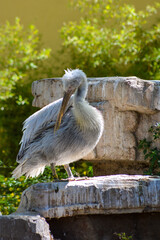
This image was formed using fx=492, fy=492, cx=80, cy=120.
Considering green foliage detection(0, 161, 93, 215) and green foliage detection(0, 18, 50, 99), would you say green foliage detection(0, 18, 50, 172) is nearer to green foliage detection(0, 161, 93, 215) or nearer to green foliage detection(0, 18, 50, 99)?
green foliage detection(0, 18, 50, 99)

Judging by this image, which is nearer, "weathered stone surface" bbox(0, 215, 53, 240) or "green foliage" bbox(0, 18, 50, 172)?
"weathered stone surface" bbox(0, 215, 53, 240)

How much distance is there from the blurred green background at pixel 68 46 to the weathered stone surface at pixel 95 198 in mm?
3394

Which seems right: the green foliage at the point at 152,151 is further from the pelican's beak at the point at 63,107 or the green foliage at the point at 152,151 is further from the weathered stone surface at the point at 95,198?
the pelican's beak at the point at 63,107

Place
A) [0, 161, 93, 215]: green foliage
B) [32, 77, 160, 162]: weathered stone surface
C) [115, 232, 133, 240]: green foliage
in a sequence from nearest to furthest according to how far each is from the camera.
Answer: [115, 232, 133, 240]: green foliage, [32, 77, 160, 162]: weathered stone surface, [0, 161, 93, 215]: green foliage

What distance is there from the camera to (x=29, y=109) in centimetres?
858

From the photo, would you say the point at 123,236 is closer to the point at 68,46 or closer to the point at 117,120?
the point at 117,120

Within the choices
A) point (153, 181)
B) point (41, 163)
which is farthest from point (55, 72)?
point (153, 181)

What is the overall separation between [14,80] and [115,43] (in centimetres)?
191

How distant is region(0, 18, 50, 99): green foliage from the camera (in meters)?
8.89

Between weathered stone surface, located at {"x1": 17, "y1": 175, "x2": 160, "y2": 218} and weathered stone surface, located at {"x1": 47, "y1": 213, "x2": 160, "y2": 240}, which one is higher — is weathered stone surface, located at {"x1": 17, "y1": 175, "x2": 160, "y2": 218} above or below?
above

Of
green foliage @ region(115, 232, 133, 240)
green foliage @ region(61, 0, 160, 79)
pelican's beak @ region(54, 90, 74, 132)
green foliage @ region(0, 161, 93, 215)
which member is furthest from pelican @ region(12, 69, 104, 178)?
green foliage @ region(61, 0, 160, 79)

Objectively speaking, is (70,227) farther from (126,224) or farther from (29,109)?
(29,109)

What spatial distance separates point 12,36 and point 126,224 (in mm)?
5630

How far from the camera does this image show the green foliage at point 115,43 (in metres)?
8.59
